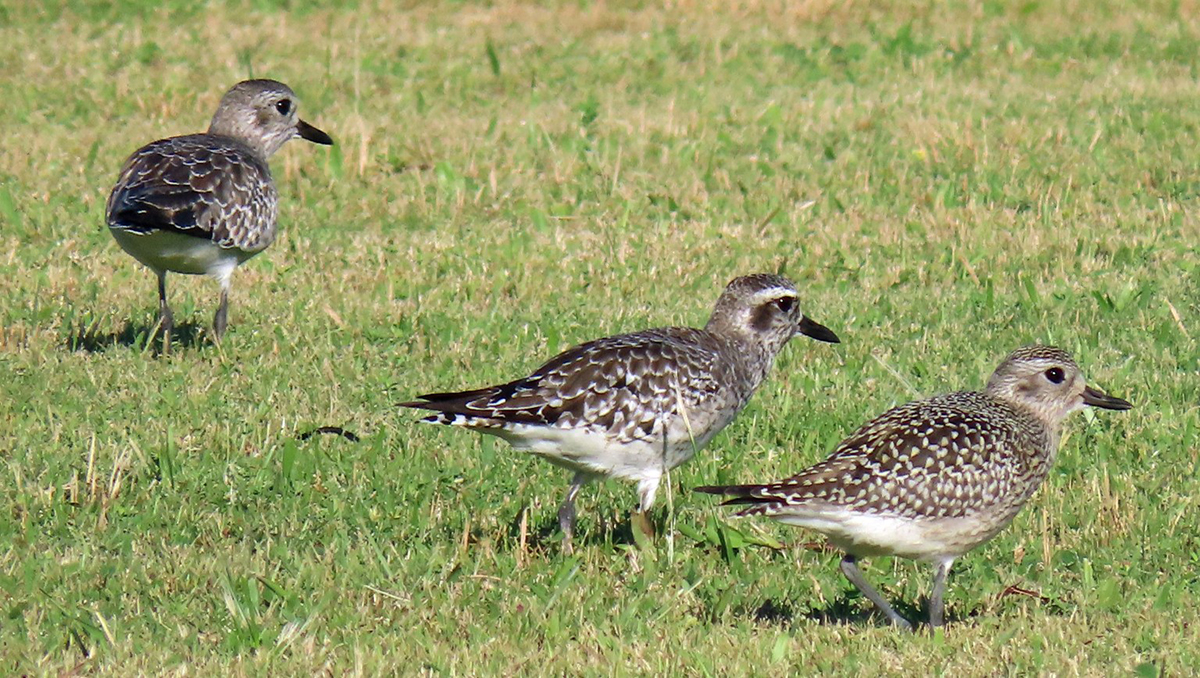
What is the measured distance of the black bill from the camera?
344 inches

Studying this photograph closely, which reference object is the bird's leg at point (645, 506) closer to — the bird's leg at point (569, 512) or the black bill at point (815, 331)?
the bird's leg at point (569, 512)

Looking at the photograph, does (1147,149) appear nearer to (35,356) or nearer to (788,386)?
(788,386)

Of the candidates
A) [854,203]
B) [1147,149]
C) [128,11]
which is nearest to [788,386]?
[854,203]

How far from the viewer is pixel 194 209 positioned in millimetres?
10188

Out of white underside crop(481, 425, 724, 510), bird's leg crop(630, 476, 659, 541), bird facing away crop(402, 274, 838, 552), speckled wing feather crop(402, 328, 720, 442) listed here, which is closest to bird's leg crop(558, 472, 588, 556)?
bird facing away crop(402, 274, 838, 552)

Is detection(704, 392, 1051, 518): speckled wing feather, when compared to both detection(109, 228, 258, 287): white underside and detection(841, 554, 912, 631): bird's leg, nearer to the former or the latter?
detection(841, 554, 912, 631): bird's leg

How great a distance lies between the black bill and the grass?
53 centimetres

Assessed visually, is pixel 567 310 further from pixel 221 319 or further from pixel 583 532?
pixel 583 532

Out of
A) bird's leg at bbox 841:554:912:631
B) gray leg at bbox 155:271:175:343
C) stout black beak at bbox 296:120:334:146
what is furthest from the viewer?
stout black beak at bbox 296:120:334:146

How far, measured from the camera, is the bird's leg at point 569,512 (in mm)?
7595

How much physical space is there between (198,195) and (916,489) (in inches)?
216

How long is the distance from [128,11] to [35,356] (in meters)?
10.7

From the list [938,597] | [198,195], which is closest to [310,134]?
[198,195]

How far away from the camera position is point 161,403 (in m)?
9.34
